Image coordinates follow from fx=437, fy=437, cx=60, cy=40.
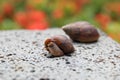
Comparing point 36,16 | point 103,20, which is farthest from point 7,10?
point 103,20

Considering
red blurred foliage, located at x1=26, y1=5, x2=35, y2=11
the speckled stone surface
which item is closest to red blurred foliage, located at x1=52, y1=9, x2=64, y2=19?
red blurred foliage, located at x1=26, y1=5, x2=35, y2=11

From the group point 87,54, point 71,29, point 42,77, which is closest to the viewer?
point 42,77

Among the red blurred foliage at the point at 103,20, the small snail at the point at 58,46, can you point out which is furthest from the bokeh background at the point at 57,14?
the small snail at the point at 58,46

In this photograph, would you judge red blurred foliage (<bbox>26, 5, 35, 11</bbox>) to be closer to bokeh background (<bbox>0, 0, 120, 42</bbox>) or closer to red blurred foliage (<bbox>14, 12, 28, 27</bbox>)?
bokeh background (<bbox>0, 0, 120, 42</bbox>)

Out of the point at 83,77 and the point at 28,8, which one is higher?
the point at 28,8

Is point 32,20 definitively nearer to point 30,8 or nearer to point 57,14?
point 57,14

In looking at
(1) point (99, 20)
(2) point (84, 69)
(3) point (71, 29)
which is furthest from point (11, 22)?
(2) point (84, 69)

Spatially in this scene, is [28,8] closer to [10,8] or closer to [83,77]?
[10,8]
